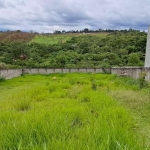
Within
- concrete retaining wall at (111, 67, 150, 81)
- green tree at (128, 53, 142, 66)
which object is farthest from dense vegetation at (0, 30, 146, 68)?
concrete retaining wall at (111, 67, 150, 81)

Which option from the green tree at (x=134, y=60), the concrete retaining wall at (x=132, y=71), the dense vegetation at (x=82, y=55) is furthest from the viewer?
the dense vegetation at (x=82, y=55)

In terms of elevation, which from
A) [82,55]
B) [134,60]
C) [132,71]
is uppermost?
[82,55]

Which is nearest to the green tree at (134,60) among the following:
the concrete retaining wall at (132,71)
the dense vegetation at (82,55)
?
the dense vegetation at (82,55)

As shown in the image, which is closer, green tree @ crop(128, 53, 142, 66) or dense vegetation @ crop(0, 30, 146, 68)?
green tree @ crop(128, 53, 142, 66)

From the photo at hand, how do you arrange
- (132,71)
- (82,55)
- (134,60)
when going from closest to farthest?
(132,71), (134,60), (82,55)

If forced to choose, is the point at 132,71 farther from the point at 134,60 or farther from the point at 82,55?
the point at 82,55

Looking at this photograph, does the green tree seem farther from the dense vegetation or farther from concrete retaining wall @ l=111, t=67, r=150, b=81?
concrete retaining wall @ l=111, t=67, r=150, b=81

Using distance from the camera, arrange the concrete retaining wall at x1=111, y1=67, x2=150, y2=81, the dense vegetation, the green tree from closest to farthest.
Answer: the concrete retaining wall at x1=111, y1=67, x2=150, y2=81, the green tree, the dense vegetation

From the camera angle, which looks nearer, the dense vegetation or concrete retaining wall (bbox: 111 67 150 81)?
concrete retaining wall (bbox: 111 67 150 81)

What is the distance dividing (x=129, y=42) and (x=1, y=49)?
13.7m

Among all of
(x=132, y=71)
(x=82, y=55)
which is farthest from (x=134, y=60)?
(x=132, y=71)

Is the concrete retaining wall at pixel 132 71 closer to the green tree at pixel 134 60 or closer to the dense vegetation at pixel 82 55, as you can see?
the dense vegetation at pixel 82 55

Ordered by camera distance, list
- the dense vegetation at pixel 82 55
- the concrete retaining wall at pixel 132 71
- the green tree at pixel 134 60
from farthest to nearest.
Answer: the dense vegetation at pixel 82 55 → the green tree at pixel 134 60 → the concrete retaining wall at pixel 132 71

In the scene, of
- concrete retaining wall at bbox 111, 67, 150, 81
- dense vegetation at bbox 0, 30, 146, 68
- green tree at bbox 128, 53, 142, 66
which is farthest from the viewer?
dense vegetation at bbox 0, 30, 146, 68
